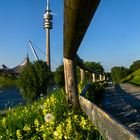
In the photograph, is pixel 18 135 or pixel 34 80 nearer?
pixel 18 135

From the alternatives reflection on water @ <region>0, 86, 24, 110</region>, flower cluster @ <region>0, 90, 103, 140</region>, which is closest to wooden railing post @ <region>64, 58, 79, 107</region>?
flower cluster @ <region>0, 90, 103, 140</region>

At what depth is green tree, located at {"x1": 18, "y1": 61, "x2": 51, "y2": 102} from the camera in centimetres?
2759

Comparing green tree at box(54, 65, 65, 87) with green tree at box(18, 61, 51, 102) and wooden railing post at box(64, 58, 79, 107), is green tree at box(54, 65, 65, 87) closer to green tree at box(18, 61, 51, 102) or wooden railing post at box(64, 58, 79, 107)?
green tree at box(18, 61, 51, 102)

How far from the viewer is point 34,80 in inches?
1121

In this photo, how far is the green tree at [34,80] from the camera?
27587mm

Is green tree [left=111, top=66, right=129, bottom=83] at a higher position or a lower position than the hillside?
higher

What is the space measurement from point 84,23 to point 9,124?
11.5 feet

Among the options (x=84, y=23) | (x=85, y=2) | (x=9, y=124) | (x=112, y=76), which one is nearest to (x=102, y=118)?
(x=84, y=23)

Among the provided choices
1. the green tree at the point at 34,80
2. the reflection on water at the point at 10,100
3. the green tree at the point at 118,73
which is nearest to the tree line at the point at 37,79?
the green tree at the point at 34,80

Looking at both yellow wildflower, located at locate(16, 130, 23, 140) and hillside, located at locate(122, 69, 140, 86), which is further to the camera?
hillside, located at locate(122, 69, 140, 86)

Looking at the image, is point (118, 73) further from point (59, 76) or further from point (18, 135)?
point (18, 135)

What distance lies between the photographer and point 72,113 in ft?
26.8

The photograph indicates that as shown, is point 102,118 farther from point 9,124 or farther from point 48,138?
point 9,124

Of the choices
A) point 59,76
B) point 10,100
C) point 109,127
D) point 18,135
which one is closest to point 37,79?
point 59,76
